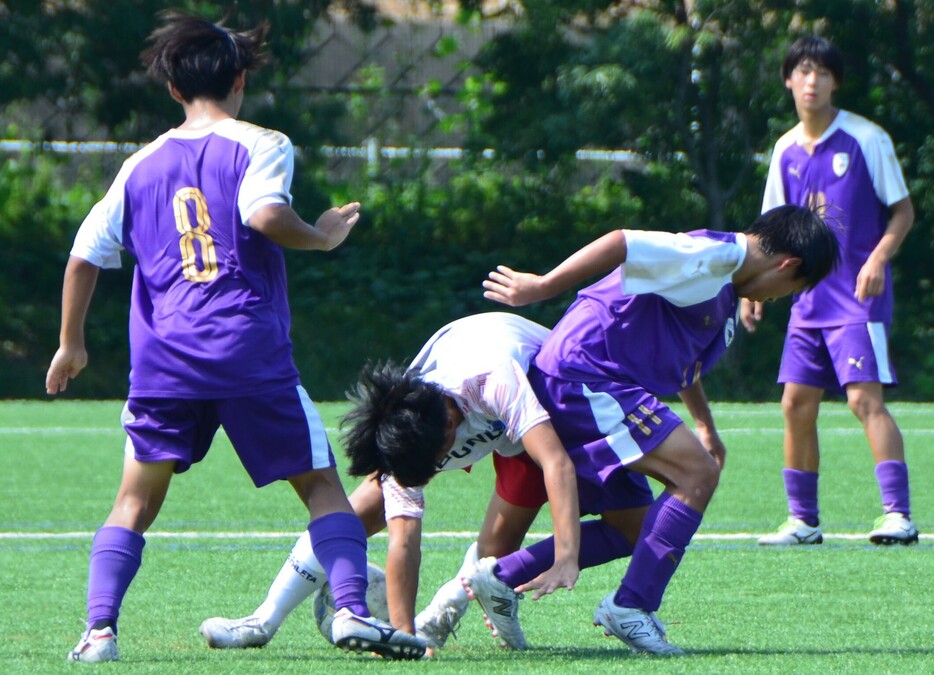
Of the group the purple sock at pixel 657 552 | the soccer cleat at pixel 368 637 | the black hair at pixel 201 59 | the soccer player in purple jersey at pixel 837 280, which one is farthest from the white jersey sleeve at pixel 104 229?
the soccer player in purple jersey at pixel 837 280

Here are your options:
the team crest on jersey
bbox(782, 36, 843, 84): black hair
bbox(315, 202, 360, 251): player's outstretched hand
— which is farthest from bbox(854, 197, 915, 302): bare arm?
bbox(315, 202, 360, 251): player's outstretched hand

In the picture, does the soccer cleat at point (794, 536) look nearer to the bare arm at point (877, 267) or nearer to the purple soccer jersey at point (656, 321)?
the bare arm at point (877, 267)

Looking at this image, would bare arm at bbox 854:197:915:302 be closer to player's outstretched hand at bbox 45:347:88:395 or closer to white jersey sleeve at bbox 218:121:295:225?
white jersey sleeve at bbox 218:121:295:225

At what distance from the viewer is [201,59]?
3967mm

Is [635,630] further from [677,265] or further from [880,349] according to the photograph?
[880,349]

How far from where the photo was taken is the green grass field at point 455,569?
3781mm

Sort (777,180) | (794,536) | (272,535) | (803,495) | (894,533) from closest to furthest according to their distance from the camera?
(894,533) < (794,536) < (803,495) < (272,535) < (777,180)

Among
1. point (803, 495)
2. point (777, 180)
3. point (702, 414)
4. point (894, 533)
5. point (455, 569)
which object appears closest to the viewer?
point (702, 414)

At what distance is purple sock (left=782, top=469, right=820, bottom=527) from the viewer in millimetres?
6102

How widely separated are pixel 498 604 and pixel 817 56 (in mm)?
3084

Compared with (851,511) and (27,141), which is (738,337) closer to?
(27,141)

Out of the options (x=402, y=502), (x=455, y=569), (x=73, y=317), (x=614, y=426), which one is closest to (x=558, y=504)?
(x=614, y=426)

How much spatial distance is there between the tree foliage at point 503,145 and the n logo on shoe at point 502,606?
1147cm

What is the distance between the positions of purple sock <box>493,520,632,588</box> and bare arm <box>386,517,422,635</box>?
0.22m
